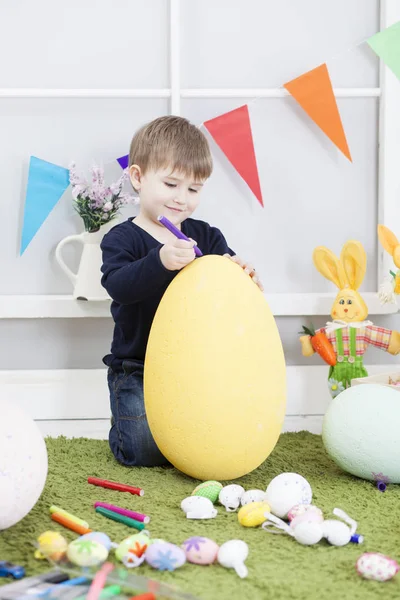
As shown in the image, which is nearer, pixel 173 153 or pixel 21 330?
pixel 173 153

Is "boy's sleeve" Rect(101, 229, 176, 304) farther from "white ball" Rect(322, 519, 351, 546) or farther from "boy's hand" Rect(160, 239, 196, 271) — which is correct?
"white ball" Rect(322, 519, 351, 546)

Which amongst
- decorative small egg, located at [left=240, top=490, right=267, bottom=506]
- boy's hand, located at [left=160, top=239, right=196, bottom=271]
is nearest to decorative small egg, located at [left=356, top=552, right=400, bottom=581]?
decorative small egg, located at [left=240, top=490, right=267, bottom=506]

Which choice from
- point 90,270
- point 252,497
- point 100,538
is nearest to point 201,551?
point 100,538

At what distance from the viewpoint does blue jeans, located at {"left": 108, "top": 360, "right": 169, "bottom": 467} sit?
1.49 meters

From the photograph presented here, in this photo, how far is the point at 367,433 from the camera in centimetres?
129

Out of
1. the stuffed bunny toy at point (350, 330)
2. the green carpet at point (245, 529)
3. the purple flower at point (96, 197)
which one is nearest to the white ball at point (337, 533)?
the green carpet at point (245, 529)

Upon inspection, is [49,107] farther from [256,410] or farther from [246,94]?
[256,410]

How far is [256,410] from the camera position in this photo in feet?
4.16

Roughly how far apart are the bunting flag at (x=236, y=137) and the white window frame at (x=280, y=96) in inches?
2.8

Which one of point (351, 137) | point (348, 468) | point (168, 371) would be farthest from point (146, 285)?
point (351, 137)

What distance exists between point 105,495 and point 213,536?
28 centimetres

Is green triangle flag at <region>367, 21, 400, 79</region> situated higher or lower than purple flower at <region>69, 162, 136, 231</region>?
higher

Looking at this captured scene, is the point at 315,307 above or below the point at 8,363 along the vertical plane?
above

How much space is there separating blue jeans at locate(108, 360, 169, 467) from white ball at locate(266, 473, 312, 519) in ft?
1.30
